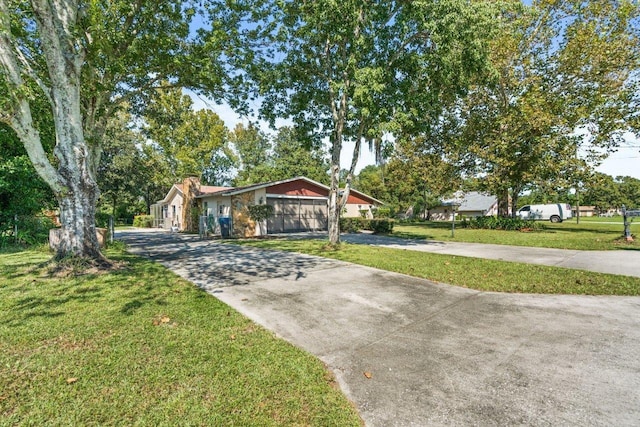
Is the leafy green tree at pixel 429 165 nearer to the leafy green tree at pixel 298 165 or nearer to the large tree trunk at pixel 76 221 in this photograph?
the leafy green tree at pixel 298 165

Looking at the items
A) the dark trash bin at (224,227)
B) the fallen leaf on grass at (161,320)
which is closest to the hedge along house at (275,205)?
the dark trash bin at (224,227)

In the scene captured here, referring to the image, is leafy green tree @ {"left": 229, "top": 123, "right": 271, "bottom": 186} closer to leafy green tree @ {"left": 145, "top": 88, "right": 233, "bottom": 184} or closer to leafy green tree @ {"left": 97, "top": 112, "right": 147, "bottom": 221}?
leafy green tree @ {"left": 145, "top": 88, "right": 233, "bottom": 184}

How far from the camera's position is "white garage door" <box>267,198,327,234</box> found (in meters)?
20.4

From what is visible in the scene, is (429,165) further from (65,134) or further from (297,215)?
(65,134)

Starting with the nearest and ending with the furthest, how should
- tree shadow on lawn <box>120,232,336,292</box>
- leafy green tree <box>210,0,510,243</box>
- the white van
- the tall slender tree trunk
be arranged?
tree shadow on lawn <box>120,232,336,292</box> < leafy green tree <box>210,0,510,243</box> < the tall slender tree trunk < the white van

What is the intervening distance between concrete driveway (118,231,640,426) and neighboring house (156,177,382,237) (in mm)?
12188

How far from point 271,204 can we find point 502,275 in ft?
50.1

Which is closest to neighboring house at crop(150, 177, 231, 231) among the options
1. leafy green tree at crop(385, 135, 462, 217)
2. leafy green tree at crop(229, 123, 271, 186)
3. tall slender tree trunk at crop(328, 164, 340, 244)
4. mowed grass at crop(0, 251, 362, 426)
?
leafy green tree at crop(229, 123, 271, 186)

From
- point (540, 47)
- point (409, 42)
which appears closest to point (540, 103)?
point (540, 47)

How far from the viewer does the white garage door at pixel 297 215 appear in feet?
66.9

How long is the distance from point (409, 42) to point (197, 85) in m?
8.26

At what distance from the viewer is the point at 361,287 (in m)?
5.89

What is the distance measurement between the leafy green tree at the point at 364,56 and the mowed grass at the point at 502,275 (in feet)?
13.8

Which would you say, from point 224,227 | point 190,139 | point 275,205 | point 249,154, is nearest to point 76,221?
point 224,227
